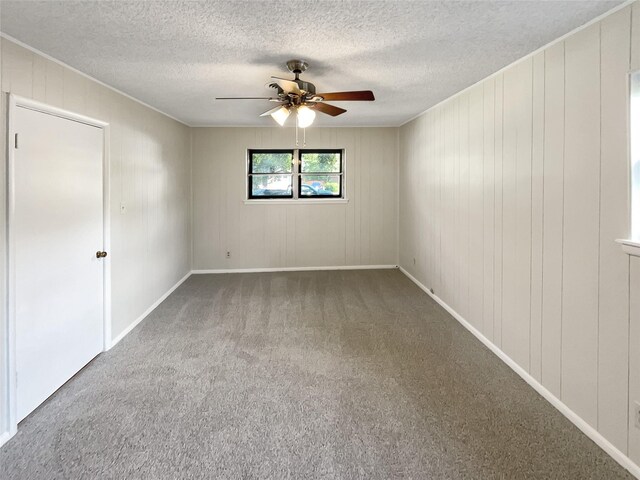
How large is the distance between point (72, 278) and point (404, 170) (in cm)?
463

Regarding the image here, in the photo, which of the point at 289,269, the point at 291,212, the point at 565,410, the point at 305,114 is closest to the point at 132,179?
the point at 305,114

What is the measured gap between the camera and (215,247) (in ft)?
19.6

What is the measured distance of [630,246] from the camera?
1.74 m

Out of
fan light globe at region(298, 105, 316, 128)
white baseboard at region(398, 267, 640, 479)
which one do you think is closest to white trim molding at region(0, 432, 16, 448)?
fan light globe at region(298, 105, 316, 128)

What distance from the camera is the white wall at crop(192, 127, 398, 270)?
19.2 ft

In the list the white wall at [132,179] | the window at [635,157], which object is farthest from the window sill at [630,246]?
the white wall at [132,179]

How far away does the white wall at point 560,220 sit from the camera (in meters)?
1.83

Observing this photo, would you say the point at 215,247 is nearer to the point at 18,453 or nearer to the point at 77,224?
the point at 77,224

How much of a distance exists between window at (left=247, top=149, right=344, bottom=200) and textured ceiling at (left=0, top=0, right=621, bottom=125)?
257cm

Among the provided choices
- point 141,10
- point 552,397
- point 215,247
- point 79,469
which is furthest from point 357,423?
point 215,247

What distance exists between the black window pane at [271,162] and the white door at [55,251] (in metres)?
3.02

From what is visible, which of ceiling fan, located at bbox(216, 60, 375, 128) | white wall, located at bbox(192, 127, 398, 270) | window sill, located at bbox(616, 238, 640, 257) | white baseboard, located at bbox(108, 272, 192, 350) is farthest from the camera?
white wall, located at bbox(192, 127, 398, 270)

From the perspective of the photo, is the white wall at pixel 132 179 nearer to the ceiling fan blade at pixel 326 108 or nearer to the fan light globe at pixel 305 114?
the fan light globe at pixel 305 114

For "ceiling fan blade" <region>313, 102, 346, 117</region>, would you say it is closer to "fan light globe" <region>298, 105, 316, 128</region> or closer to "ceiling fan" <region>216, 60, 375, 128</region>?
"ceiling fan" <region>216, 60, 375, 128</region>
